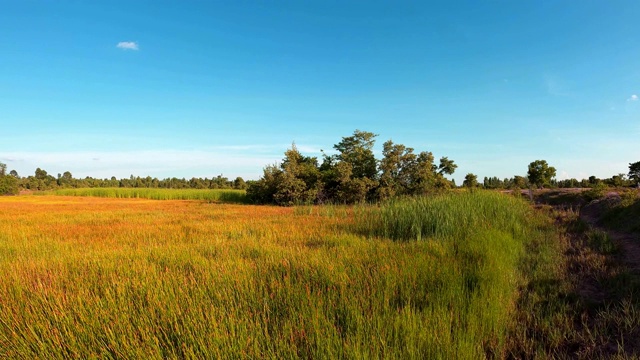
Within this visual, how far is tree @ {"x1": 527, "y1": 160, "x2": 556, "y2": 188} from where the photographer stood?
1312 inches

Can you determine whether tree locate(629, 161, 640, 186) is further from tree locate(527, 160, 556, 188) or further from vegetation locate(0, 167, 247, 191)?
vegetation locate(0, 167, 247, 191)

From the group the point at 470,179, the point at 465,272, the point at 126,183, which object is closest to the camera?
the point at 465,272

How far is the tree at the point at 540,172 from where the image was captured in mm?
33312

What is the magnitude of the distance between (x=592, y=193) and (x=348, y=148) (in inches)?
738

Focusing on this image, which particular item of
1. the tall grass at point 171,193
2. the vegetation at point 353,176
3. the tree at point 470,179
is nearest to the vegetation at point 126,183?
the tall grass at point 171,193

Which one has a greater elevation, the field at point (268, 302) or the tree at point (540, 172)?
the tree at point (540, 172)

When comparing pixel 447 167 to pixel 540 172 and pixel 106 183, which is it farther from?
pixel 106 183

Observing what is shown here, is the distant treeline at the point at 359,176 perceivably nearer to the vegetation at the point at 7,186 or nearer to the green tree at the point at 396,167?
the green tree at the point at 396,167

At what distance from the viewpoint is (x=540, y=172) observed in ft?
110

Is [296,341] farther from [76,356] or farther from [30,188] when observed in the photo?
[30,188]

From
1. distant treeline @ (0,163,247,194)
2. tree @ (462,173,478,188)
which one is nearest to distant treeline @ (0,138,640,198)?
tree @ (462,173,478,188)

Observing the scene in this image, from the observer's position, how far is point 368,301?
329 centimetres

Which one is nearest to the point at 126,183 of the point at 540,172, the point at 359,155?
the point at 359,155

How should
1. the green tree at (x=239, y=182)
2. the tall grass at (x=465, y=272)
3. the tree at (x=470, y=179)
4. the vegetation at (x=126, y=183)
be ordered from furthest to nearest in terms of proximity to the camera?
1. the vegetation at (x=126, y=183)
2. the green tree at (x=239, y=182)
3. the tree at (x=470, y=179)
4. the tall grass at (x=465, y=272)
